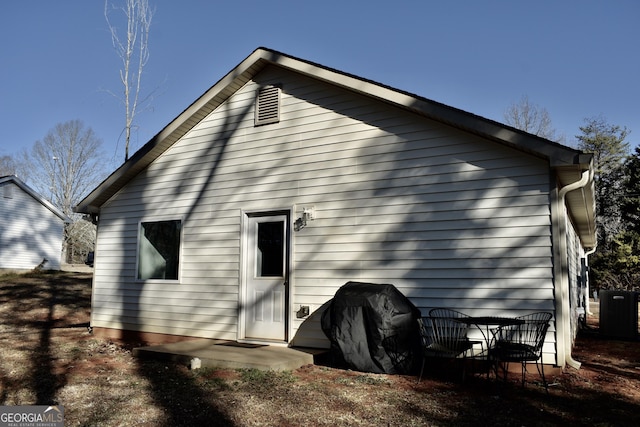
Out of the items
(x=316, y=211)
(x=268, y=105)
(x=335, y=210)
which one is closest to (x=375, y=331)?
(x=335, y=210)

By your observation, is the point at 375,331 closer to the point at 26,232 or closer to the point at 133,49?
the point at 133,49

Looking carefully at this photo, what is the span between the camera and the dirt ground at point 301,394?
403 cm

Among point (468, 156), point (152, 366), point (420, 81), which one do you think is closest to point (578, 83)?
point (420, 81)

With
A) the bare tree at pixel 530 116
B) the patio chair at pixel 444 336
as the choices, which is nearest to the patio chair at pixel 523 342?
the patio chair at pixel 444 336

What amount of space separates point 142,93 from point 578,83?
54.8ft

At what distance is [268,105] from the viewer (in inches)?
312

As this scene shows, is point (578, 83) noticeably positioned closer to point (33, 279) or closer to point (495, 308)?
point (495, 308)

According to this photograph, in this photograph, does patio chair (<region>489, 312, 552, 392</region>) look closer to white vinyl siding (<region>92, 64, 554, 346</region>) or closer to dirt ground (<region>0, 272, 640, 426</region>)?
white vinyl siding (<region>92, 64, 554, 346</region>)

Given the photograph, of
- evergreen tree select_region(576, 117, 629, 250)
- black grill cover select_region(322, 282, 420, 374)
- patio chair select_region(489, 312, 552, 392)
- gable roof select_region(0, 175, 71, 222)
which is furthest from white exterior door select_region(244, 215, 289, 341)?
evergreen tree select_region(576, 117, 629, 250)

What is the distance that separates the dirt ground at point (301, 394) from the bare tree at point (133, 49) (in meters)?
11.0

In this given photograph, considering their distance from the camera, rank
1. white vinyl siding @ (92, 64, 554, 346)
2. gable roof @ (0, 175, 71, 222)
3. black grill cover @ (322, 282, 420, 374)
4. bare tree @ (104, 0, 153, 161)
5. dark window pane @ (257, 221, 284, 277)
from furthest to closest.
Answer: gable roof @ (0, 175, 71, 222)
bare tree @ (104, 0, 153, 161)
dark window pane @ (257, 221, 284, 277)
white vinyl siding @ (92, 64, 554, 346)
black grill cover @ (322, 282, 420, 374)

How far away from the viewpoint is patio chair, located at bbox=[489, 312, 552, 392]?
16.1ft

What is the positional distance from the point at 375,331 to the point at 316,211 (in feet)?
7.39
